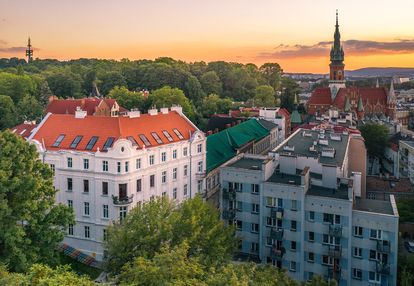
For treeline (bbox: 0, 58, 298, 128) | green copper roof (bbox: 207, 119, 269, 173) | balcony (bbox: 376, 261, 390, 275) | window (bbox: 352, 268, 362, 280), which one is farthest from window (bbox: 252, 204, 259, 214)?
treeline (bbox: 0, 58, 298, 128)

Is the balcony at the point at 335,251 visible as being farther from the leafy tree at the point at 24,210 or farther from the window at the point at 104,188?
the leafy tree at the point at 24,210

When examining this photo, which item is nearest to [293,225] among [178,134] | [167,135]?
[167,135]

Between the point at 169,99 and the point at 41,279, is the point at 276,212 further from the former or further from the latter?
the point at 169,99

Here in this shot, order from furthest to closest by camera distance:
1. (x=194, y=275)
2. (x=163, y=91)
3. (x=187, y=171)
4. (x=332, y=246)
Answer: (x=163, y=91) → (x=187, y=171) → (x=332, y=246) → (x=194, y=275)

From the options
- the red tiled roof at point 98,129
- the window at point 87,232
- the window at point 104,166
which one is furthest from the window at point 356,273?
the window at point 87,232

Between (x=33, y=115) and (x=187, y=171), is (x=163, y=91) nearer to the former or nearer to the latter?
(x=33, y=115)

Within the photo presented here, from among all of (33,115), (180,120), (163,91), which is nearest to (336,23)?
(163,91)

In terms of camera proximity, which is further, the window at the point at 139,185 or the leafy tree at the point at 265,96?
the leafy tree at the point at 265,96
